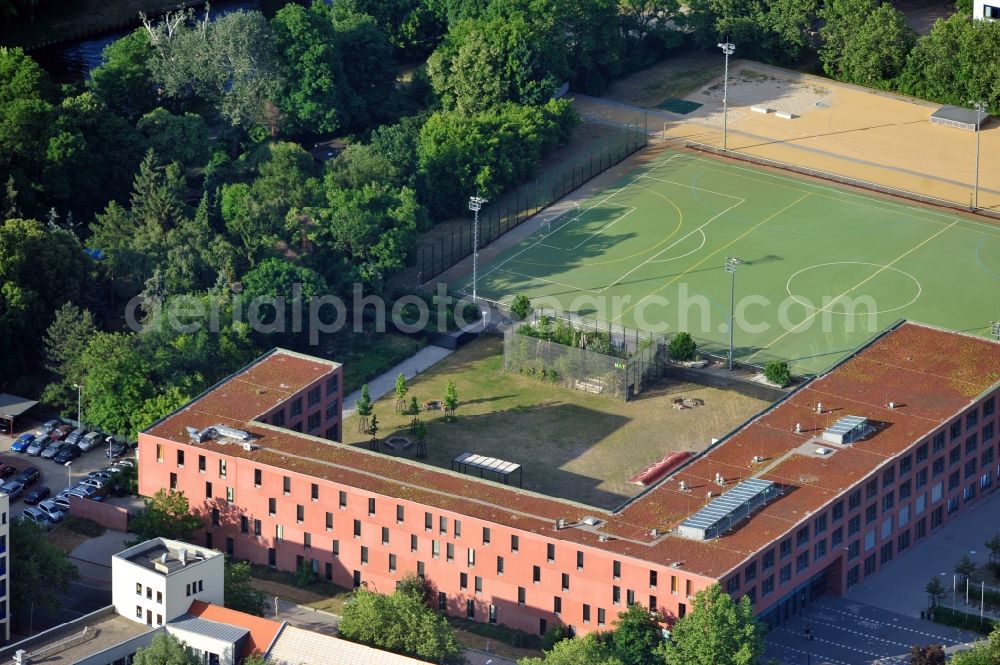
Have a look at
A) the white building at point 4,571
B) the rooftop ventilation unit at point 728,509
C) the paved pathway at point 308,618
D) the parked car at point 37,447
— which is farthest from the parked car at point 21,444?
the rooftop ventilation unit at point 728,509

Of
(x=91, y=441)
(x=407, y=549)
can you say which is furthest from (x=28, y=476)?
(x=407, y=549)

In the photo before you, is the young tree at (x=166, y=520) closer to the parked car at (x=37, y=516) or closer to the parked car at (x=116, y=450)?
the parked car at (x=37, y=516)

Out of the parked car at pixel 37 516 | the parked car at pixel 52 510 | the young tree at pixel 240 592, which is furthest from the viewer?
the parked car at pixel 52 510

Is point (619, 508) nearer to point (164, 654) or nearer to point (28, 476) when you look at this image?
point (164, 654)

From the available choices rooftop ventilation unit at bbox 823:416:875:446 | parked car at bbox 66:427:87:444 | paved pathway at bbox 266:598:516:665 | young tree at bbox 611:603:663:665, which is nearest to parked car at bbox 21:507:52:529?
parked car at bbox 66:427:87:444

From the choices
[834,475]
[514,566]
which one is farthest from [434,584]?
[834,475]
